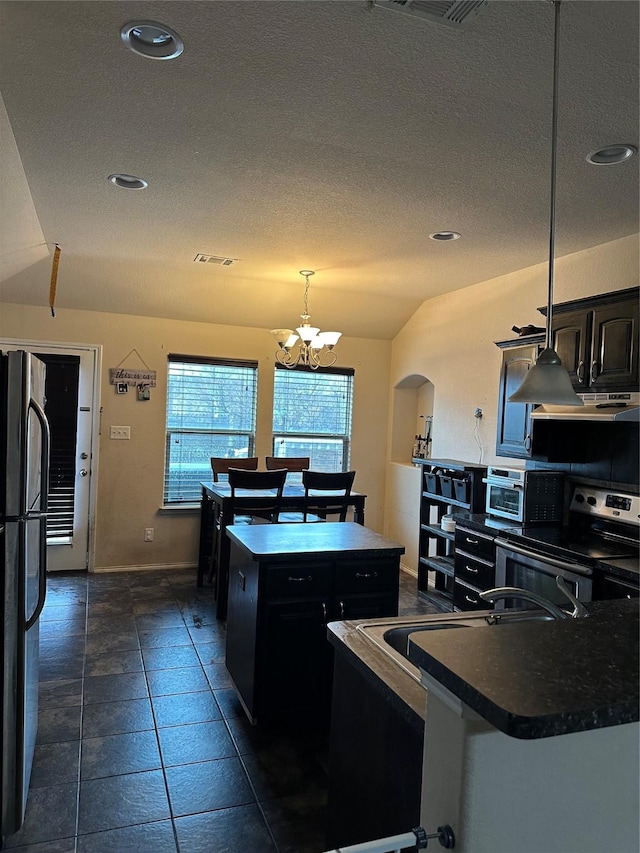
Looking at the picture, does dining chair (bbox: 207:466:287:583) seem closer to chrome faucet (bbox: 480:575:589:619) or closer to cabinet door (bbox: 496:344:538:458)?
cabinet door (bbox: 496:344:538:458)

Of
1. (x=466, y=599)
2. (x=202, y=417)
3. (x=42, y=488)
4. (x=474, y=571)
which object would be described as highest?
(x=202, y=417)

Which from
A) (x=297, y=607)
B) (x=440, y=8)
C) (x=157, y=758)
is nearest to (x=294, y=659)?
A: (x=297, y=607)

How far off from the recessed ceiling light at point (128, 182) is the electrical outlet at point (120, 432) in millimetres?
2893

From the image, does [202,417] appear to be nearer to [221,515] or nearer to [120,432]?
[120,432]

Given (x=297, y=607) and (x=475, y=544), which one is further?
(x=475, y=544)

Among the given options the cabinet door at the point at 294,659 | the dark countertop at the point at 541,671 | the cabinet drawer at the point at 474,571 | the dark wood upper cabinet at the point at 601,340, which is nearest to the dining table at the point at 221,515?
the cabinet drawer at the point at 474,571

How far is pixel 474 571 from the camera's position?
385 centimetres

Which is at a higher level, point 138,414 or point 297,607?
point 138,414

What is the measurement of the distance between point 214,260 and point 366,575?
8.81 ft

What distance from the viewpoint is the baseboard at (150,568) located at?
544 centimetres

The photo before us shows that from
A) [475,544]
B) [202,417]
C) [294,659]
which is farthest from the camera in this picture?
[202,417]

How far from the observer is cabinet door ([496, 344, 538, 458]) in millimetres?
3730

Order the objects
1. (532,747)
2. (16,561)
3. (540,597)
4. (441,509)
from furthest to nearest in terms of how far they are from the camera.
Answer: (441,509), (16,561), (540,597), (532,747)

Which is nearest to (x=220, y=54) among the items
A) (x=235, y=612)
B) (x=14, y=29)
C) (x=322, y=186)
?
(x=14, y=29)
